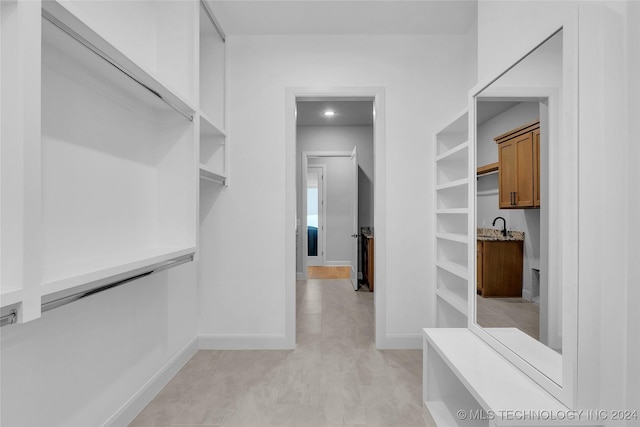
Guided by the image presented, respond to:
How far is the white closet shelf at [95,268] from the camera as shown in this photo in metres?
0.95

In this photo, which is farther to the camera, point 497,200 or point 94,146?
point 497,200

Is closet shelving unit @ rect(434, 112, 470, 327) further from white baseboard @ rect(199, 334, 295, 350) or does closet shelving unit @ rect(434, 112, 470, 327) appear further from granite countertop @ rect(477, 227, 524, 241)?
white baseboard @ rect(199, 334, 295, 350)

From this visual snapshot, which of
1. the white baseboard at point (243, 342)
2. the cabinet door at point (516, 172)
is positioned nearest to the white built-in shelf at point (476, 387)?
the cabinet door at point (516, 172)

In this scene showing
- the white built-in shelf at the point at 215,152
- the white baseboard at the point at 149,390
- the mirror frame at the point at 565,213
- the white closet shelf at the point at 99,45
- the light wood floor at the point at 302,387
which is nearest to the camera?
the white closet shelf at the point at 99,45

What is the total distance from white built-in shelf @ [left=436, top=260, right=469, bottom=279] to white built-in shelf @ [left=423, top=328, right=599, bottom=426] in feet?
1.44

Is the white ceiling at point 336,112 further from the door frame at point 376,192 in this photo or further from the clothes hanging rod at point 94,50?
the clothes hanging rod at point 94,50

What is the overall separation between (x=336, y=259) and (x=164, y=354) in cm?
494

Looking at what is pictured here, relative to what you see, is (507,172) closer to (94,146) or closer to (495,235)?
(495,235)

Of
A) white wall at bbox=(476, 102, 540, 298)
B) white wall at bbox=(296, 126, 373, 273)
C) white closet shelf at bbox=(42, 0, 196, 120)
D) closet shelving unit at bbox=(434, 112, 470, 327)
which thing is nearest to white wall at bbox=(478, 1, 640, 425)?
white wall at bbox=(476, 102, 540, 298)

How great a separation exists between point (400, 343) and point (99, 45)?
276 centimetres

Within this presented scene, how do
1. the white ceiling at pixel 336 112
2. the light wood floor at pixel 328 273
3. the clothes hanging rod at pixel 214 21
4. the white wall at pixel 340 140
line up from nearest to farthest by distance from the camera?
the clothes hanging rod at pixel 214 21 < the white ceiling at pixel 336 112 < the white wall at pixel 340 140 < the light wood floor at pixel 328 273

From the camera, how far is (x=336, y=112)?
4.99 meters

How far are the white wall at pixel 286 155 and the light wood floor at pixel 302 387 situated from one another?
32 centimetres

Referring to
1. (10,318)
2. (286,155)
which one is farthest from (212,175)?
(10,318)
